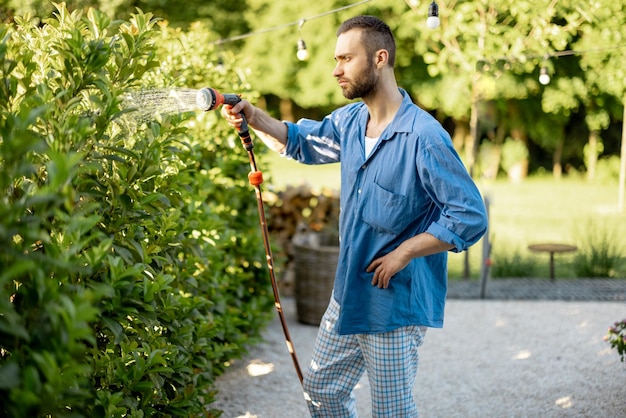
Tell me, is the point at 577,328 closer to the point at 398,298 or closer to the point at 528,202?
the point at 398,298

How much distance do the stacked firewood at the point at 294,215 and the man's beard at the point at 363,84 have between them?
3.77 m

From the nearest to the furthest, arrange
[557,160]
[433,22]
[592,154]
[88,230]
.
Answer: [88,230] → [433,22] → [592,154] → [557,160]

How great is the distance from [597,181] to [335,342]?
13.8m

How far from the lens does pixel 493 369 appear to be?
4.80 m

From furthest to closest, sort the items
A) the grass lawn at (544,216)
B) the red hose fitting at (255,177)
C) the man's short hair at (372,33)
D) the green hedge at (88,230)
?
1. the grass lawn at (544,216)
2. the red hose fitting at (255,177)
3. the man's short hair at (372,33)
4. the green hedge at (88,230)

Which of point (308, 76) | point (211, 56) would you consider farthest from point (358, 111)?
point (308, 76)

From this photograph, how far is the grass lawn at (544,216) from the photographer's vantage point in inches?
330

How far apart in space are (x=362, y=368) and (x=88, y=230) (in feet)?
4.14

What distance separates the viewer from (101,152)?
7.73ft

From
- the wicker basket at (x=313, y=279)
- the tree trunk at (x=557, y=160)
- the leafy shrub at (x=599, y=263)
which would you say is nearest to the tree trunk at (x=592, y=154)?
the tree trunk at (x=557, y=160)

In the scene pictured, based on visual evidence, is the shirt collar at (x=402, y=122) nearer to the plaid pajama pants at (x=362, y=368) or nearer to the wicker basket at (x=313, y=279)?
the plaid pajama pants at (x=362, y=368)

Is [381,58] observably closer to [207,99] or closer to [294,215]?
[207,99]

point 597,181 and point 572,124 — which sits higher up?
point 572,124

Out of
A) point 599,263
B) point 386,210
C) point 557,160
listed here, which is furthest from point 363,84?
point 557,160
